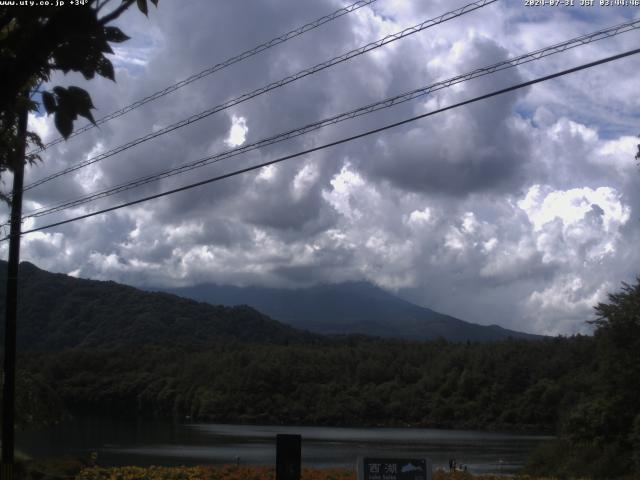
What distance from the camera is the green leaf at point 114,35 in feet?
14.7

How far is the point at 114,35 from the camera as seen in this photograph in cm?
452

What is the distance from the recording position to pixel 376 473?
34.6 ft

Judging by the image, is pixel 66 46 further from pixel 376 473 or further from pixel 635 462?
pixel 635 462

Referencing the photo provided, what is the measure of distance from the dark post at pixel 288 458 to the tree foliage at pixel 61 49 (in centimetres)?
761

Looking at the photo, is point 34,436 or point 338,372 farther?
point 338,372

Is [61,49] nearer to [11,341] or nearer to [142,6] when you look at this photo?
[142,6]

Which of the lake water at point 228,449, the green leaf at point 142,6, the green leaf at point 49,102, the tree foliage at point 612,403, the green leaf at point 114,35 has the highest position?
the green leaf at point 142,6

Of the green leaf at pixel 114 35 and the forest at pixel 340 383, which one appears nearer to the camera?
the green leaf at pixel 114 35

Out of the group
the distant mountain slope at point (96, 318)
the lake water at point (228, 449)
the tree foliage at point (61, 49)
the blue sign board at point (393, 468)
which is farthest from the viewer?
the distant mountain slope at point (96, 318)

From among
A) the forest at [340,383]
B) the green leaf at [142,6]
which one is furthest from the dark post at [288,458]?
the forest at [340,383]

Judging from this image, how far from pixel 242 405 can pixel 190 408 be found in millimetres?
7066

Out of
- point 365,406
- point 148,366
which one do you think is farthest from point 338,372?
point 148,366

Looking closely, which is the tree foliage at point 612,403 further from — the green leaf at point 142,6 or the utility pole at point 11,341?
the green leaf at point 142,6

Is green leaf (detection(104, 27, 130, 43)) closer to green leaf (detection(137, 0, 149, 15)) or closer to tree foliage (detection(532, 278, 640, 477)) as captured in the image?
green leaf (detection(137, 0, 149, 15))
